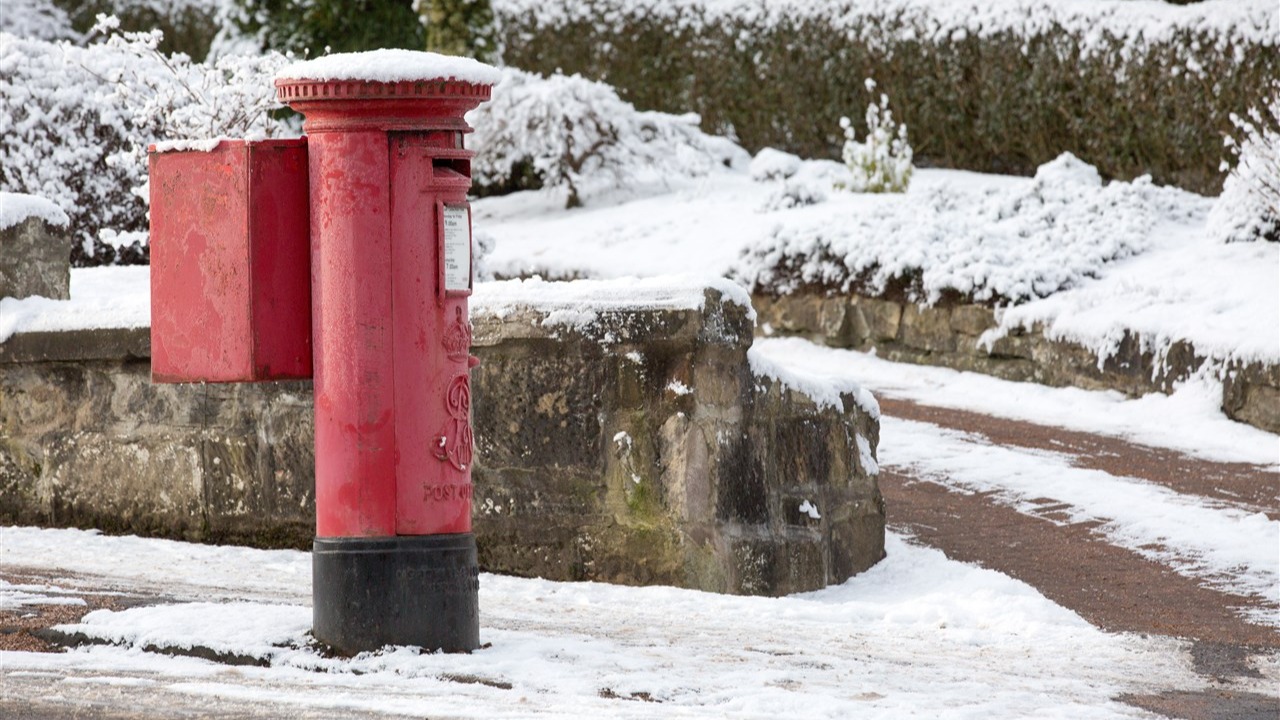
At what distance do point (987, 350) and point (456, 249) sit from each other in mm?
6403

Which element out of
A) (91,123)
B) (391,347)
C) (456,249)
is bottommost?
(391,347)

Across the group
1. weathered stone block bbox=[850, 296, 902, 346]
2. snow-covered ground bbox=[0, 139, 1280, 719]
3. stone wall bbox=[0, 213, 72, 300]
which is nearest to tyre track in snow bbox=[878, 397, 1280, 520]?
snow-covered ground bbox=[0, 139, 1280, 719]

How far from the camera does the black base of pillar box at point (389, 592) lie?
414 centimetres

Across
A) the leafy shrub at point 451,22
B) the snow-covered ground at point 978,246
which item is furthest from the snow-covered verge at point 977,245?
the leafy shrub at point 451,22

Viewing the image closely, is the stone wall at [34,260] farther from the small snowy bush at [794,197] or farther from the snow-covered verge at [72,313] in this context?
the small snowy bush at [794,197]

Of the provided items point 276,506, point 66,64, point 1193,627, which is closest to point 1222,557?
point 1193,627

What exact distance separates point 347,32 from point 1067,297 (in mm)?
8408

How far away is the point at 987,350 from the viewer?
10.1 meters

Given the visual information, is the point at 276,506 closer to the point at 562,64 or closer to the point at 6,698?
the point at 6,698

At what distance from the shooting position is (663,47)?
17234 mm

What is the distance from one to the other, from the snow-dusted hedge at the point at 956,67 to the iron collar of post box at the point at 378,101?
324 inches

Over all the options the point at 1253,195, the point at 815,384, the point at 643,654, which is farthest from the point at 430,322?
the point at 1253,195

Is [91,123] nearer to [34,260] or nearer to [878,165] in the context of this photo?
[34,260]

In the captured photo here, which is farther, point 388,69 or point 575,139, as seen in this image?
point 575,139
